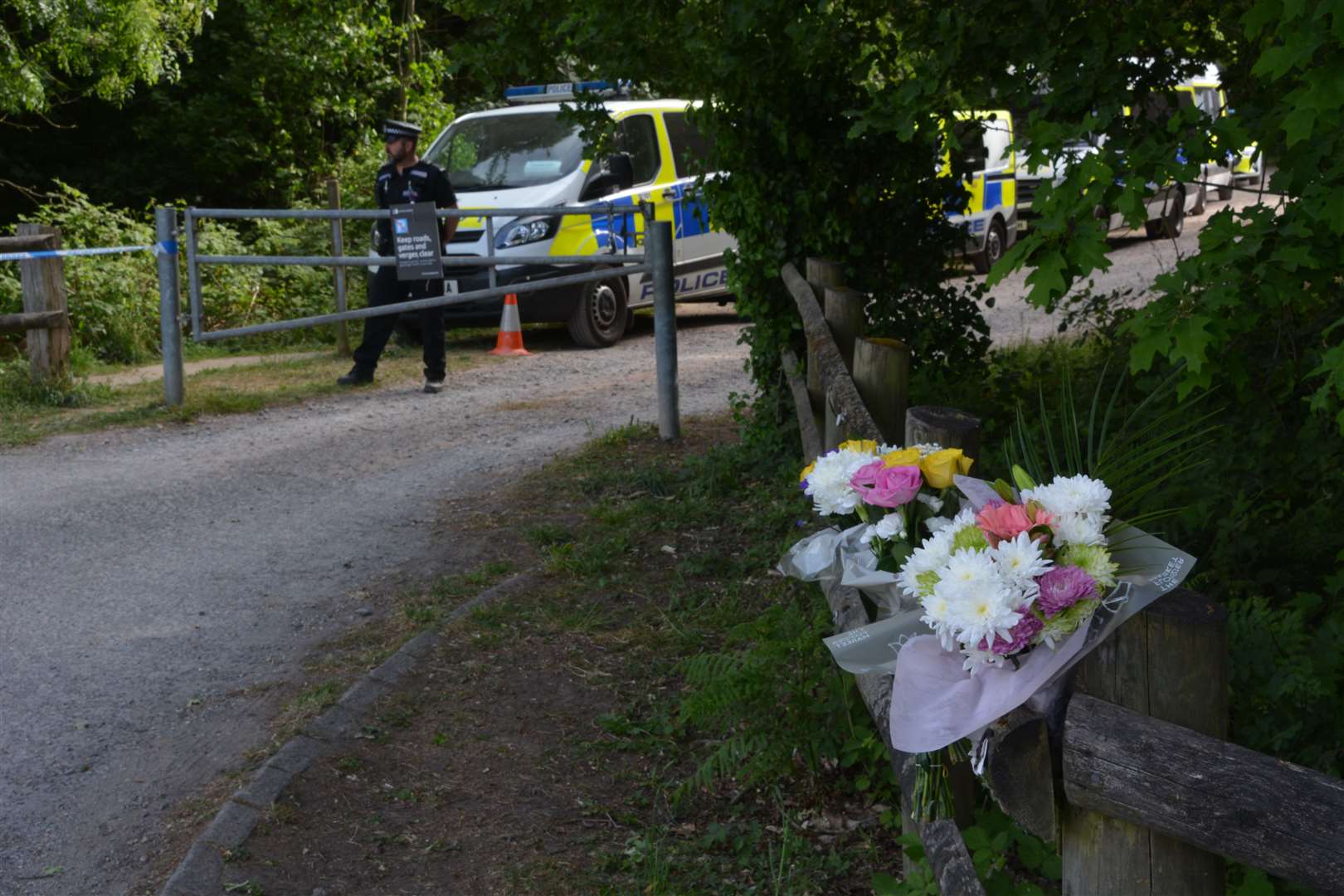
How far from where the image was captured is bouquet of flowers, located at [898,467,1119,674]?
2172 mm

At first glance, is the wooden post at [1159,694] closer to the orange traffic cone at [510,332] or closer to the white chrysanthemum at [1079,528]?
the white chrysanthemum at [1079,528]

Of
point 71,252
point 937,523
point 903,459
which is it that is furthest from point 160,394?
point 937,523

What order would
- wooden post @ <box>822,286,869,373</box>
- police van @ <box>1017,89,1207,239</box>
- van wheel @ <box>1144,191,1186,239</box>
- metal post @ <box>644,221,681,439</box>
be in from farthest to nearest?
van wheel @ <box>1144,191,1186,239</box> → metal post @ <box>644,221,681,439</box> → wooden post @ <box>822,286,869,373</box> → police van @ <box>1017,89,1207,239</box>

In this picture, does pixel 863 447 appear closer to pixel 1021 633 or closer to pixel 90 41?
pixel 1021 633

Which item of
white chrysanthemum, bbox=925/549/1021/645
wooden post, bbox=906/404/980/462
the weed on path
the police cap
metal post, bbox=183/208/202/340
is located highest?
the police cap

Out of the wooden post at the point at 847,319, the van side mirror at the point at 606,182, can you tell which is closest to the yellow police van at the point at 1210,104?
the wooden post at the point at 847,319

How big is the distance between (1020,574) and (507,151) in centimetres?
1153

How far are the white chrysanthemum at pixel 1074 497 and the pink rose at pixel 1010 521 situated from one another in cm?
2

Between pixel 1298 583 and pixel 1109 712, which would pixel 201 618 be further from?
pixel 1109 712

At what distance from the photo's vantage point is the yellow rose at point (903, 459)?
2740 mm

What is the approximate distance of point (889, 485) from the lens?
8.70 feet

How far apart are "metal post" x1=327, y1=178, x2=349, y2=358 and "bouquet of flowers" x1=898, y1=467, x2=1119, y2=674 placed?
9.59m

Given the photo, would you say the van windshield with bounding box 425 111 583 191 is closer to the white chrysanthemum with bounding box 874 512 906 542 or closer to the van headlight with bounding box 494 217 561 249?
the van headlight with bounding box 494 217 561 249

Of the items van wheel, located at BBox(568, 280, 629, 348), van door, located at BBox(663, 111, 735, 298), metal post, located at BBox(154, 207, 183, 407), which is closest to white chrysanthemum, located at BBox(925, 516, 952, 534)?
metal post, located at BBox(154, 207, 183, 407)
